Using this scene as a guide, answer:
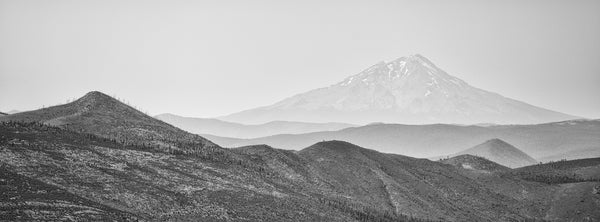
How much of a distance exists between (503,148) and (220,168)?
147 metres

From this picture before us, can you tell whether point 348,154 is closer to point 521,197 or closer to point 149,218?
point 521,197

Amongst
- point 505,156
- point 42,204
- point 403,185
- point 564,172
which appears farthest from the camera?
point 505,156

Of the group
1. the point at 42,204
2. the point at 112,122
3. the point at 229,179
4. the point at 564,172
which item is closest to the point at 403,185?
the point at 229,179

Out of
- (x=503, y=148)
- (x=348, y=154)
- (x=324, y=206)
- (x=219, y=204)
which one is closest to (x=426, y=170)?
(x=348, y=154)

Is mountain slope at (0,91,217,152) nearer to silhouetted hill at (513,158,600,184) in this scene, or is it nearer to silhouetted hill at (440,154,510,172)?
silhouetted hill at (440,154,510,172)

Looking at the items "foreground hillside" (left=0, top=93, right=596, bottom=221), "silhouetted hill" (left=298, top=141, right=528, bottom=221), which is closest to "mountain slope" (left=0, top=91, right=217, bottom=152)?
"foreground hillside" (left=0, top=93, right=596, bottom=221)

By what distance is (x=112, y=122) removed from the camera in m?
88.4

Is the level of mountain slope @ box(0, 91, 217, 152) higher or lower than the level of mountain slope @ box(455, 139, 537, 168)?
higher

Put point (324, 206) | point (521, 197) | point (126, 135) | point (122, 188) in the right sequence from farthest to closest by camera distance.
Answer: point (521, 197) → point (126, 135) → point (324, 206) → point (122, 188)

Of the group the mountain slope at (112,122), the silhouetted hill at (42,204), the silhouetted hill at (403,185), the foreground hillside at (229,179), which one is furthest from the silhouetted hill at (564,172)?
the silhouetted hill at (42,204)

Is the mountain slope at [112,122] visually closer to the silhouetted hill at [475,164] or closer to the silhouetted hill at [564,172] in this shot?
the silhouetted hill at [475,164]

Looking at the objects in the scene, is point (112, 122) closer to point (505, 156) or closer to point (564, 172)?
point (564, 172)

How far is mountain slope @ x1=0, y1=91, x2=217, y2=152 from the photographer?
8275 centimetres

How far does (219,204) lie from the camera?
5928cm
